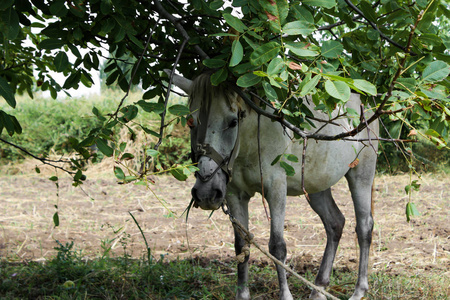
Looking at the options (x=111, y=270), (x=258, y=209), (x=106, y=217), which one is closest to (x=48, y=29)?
(x=111, y=270)

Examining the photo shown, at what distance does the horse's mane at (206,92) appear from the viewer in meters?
2.37

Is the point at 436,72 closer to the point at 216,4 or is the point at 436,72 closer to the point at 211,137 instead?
the point at 216,4

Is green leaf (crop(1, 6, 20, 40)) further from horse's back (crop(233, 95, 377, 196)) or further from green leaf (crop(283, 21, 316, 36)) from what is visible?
horse's back (crop(233, 95, 377, 196))

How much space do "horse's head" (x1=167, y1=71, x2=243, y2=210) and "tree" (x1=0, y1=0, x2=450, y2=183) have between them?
0.24 meters

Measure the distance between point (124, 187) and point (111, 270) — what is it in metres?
5.19

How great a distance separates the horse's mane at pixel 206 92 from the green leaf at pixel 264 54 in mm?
833

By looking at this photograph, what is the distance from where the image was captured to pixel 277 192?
3025 millimetres

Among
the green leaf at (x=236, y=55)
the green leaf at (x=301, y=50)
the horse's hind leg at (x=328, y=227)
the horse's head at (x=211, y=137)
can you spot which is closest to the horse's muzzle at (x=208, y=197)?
the horse's head at (x=211, y=137)

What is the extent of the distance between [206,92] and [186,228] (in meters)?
2.59

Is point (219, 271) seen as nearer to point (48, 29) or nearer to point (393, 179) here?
point (48, 29)

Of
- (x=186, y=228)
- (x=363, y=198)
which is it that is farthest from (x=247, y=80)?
(x=186, y=228)

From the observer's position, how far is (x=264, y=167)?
299 centimetres

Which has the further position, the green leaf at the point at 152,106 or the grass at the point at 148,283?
the grass at the point at 148,283

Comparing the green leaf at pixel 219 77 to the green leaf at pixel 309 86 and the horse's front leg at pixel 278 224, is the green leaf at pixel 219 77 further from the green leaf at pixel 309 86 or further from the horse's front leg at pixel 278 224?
the horse's front leg at pixel 278 224
